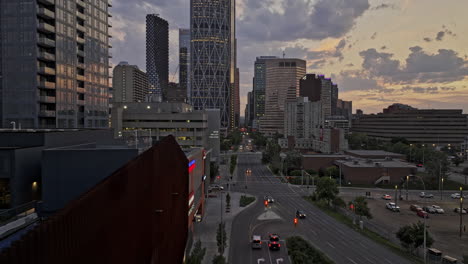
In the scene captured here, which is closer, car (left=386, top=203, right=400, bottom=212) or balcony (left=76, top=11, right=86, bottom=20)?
car (left=386, top=203, right=400, bottom=212)

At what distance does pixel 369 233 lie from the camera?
40.1m

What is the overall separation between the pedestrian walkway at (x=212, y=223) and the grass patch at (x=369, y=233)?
1452cm

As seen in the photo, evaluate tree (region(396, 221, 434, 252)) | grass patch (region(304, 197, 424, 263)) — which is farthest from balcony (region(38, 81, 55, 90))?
tree (region(396, 221, 434, 252))

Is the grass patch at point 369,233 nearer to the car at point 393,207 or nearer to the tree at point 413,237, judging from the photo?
the tree at point 413,237

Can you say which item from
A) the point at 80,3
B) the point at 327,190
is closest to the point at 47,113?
the point at 80,3

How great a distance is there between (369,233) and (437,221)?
16024 mm

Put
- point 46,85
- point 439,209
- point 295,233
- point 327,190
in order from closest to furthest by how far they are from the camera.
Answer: point 295,233 → point 327,190 → point 46,85 → point 439,209

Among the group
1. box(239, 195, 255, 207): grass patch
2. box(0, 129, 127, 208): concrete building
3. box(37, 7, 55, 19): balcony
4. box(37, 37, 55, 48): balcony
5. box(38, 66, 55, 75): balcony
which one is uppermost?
box(37, 7, 55, 19): balcony

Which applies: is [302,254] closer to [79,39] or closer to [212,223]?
[212,223]

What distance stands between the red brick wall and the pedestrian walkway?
20954 millimetres

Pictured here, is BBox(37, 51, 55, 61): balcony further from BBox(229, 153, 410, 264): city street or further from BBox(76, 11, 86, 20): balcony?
BBox(229, 153, 410, 264): city street

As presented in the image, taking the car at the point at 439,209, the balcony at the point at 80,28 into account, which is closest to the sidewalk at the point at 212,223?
the car at the point at 439,209

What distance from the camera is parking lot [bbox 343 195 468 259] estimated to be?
122 ft

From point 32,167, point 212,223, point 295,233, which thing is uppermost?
point 32,167
